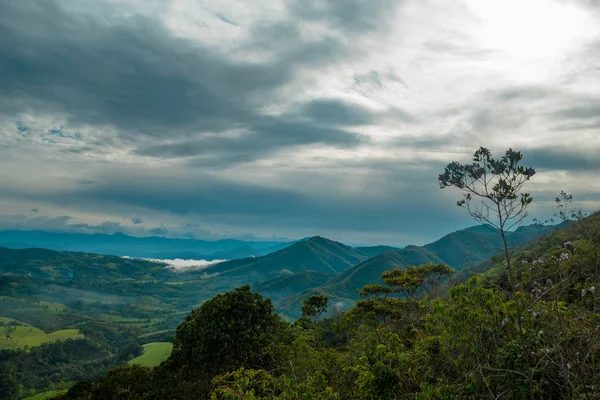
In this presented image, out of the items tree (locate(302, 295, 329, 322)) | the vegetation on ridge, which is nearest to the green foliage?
the vegetation on ridge

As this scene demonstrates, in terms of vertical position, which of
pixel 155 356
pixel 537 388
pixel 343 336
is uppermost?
pixel 537 388

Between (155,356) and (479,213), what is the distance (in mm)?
193361

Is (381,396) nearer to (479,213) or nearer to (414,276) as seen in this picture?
(479,213)

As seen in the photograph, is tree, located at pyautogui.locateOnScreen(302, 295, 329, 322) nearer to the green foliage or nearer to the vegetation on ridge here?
the green foliage

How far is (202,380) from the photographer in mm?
21781

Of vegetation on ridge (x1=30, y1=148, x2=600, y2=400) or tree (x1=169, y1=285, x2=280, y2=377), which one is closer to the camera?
vegetation on ridge (x1=30, y1=148, x2=600, y2=400)

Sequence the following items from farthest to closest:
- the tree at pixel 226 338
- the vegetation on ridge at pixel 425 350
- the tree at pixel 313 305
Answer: the tree at pixel 313 305 < the tree at pixel 226 338 < the vegetation on ridge at pixel 425 350

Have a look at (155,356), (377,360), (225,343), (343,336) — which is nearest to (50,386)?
(155,356)

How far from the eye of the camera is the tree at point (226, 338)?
77.8 ft

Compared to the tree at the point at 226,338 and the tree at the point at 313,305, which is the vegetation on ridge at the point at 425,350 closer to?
the tree at the point at 226,338

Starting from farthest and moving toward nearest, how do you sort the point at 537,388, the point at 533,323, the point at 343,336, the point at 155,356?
the point at 155,356
the point at 343,336
the point at 533,323
the point at 537,388

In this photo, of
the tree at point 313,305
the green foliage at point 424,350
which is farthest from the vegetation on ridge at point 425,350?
the tree at point 313,305

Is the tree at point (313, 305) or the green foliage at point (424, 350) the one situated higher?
the green foliage at point (424, 350)

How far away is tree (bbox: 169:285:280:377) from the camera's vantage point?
23.7 m
